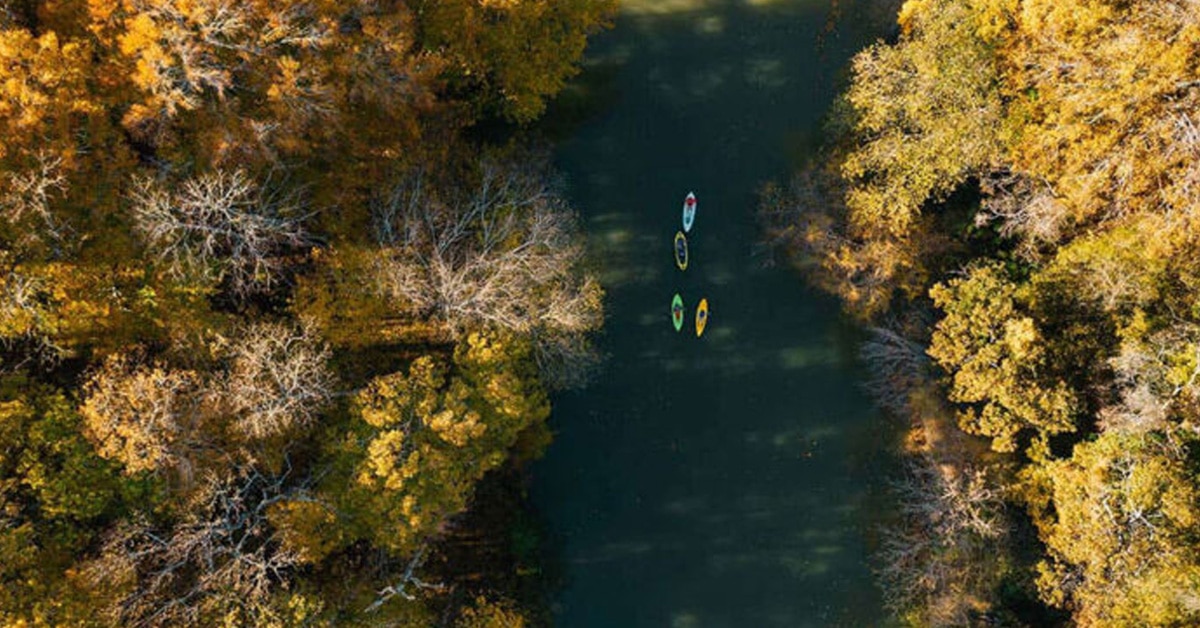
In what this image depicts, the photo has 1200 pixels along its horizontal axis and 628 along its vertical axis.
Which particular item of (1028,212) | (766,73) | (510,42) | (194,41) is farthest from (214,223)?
(1028,212)

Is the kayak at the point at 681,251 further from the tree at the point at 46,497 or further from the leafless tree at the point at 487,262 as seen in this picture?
the tree at the point at 46,497

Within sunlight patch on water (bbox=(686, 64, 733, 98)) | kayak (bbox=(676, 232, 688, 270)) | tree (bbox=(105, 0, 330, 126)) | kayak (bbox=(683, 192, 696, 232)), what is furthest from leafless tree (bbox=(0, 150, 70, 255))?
sunlight patch on water (bbox=(686, 64, 733, 98))

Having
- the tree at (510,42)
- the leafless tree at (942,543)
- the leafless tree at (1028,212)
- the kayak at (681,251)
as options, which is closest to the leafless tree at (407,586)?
the kayak at (681,251)

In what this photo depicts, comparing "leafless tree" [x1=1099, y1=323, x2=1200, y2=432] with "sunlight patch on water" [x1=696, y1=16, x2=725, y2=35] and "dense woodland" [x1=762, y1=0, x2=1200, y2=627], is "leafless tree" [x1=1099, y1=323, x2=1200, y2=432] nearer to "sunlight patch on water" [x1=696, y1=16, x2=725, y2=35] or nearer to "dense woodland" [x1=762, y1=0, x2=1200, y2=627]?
"dense woodland" [x1=762, y1=0, x2=1200, y2=627]

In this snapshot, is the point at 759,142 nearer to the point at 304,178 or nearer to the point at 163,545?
the point at 304,178

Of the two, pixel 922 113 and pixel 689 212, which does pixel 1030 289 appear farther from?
pixel 689 212
